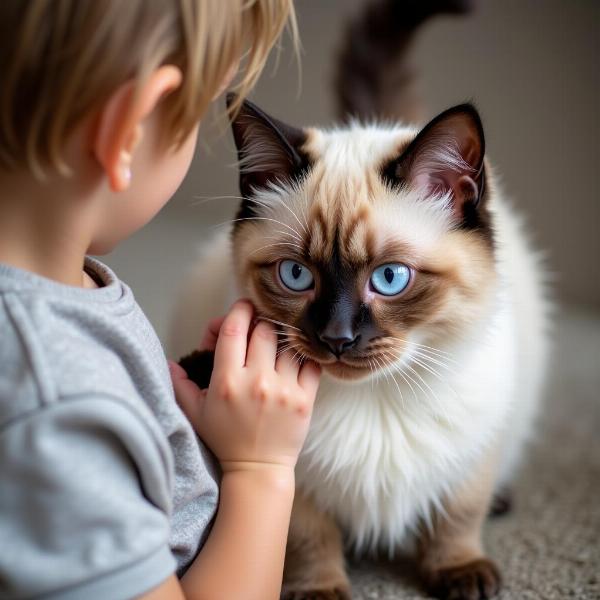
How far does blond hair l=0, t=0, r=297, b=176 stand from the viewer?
0.69 metres

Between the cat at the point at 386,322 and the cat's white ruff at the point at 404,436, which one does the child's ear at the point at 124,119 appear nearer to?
the cat at the point at 386,322

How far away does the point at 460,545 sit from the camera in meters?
1.23

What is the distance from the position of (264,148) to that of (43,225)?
383mm

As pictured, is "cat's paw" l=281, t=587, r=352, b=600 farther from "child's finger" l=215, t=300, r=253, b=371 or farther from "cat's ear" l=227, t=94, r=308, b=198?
"cat's ear" l=227, t=94, r=308, b=198

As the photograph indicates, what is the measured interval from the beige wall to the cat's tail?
80cm

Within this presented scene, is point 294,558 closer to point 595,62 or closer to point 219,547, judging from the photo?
point 219,547

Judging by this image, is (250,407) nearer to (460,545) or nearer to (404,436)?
(404,436)

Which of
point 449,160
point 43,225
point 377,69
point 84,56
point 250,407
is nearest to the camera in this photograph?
point 84,56

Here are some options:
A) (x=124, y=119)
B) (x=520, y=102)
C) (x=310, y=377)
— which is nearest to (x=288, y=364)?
(x=310, y=377)

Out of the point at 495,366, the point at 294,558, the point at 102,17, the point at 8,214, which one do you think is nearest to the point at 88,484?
the point at 8,214

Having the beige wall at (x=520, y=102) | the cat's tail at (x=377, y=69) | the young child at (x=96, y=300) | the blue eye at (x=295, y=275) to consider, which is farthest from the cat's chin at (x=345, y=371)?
the beige wall at (x=520, y=102)

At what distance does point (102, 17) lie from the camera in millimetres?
695

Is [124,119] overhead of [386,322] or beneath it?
overhead

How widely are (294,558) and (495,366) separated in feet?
1.37
